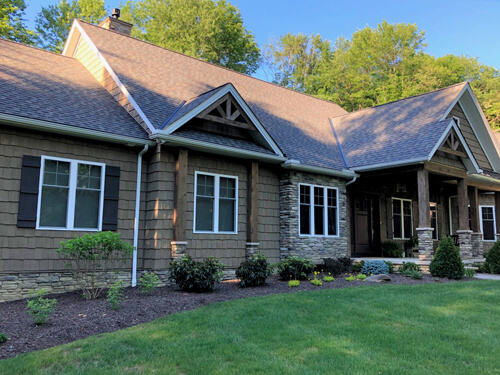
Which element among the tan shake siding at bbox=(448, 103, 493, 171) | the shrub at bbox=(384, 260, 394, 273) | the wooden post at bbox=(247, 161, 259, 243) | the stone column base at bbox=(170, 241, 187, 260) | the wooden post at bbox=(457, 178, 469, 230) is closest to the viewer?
the stone column base at bbox=(170, 241, 187, 260)

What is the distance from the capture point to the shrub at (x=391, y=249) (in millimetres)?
15031

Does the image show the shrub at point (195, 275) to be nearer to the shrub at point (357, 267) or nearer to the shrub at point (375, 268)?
the shrub at point (375, 268)

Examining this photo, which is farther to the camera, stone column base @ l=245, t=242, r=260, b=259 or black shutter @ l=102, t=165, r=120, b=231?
stone column base @ l=245, t=242, r=260, b=259

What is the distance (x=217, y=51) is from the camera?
29469mm

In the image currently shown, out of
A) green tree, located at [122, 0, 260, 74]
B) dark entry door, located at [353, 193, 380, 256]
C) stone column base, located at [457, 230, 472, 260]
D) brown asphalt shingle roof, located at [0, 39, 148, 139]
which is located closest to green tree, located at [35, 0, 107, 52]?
green tree, located at [122, 0, 260, 74]

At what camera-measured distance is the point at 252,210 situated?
10.9 metres

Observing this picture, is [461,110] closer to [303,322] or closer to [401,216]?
[401,216]

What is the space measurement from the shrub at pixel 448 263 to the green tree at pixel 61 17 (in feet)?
83.7

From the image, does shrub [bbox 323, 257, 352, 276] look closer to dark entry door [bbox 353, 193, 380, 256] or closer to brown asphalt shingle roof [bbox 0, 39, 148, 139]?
dark entry door [bbox 353, 193, 380, 256]

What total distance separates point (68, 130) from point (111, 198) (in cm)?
163

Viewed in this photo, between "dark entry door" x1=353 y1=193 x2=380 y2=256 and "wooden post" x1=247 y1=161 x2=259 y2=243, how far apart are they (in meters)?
5.22

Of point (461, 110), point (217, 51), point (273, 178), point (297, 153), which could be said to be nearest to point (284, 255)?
point (273, 178)

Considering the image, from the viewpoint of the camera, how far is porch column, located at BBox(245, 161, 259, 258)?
1074 cm

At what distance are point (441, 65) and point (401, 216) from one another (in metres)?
20.8
